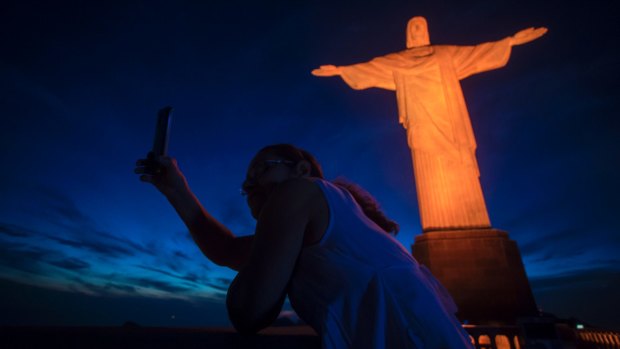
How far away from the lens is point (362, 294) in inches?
29.6

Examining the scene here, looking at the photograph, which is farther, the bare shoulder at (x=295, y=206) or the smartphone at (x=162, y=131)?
the smartphone at (x=162, y=131)

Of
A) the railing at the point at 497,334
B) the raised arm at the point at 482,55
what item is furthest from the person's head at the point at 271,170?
the raised arm at the point at 482,55

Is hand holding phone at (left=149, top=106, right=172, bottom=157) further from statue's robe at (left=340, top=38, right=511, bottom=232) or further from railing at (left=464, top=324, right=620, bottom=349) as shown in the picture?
statue's robe at (left=340, top=38, right=511, bottom=232)

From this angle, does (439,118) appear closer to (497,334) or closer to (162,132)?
(497,334)

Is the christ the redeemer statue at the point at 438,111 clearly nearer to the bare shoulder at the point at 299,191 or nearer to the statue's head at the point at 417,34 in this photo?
the statue's head at the point at 417,34

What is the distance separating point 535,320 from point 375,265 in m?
4.21

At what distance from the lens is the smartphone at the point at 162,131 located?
3.97 feet

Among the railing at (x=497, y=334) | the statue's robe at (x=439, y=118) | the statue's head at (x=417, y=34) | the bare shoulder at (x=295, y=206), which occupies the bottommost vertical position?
the railing at (x=497, y=334)

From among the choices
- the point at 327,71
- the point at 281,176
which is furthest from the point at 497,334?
the point at 327,71

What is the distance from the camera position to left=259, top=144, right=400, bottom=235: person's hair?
122cm

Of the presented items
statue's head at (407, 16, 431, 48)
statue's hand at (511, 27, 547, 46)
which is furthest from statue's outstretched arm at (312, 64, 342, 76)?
statue's hand at (511, 27, 547, 46)

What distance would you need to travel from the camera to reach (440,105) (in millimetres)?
6508

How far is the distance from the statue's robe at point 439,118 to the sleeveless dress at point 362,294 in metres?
5.21

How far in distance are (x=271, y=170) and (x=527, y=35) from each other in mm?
8066
